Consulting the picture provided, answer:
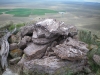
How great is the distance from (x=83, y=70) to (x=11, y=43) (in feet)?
28.8

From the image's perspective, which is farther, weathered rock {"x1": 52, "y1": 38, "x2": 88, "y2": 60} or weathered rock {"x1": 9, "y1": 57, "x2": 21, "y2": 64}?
weathered rock {"x1": 9, "y1": 57, "x2": 21, "y2": 64}

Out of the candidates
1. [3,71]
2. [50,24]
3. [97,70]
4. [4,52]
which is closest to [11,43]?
[4,52]

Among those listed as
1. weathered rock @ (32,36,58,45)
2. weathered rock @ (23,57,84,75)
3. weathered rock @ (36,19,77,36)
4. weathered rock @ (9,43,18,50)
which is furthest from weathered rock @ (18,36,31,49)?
weathered rock @ (23,57,84,75)

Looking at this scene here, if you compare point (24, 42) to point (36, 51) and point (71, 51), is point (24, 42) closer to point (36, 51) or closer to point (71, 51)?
point (36, 51)

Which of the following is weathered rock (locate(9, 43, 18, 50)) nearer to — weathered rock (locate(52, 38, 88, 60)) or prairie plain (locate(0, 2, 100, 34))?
weathered rock (locate(52, 38, 88, 60))

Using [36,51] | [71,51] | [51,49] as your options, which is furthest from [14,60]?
[71,51]

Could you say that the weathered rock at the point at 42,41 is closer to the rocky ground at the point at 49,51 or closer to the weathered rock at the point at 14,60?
the rocky ground at the point at 49,51

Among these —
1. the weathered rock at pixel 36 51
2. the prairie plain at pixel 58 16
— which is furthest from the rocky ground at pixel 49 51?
the prairie plain at pixel 58 16

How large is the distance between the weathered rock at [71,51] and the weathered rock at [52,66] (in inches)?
23.8

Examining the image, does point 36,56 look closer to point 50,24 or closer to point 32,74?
point 32,74

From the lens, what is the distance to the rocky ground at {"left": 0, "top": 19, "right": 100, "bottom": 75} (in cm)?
1122

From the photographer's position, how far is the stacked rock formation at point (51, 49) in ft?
36.8

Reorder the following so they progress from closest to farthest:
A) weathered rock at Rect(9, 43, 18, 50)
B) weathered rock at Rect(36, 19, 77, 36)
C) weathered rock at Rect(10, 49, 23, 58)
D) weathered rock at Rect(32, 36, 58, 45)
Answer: weathered rock at Rect(36, 19, 77, 36)
weathered rock at Rect(32, 36, 58, 45)
weathered rock at Rect(10, 49, 23, 58)
weathered rock at Rect(9, 43, 18, 50)

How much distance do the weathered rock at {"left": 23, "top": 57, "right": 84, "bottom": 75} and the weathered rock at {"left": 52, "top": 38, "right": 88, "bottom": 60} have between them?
1.98 ft
